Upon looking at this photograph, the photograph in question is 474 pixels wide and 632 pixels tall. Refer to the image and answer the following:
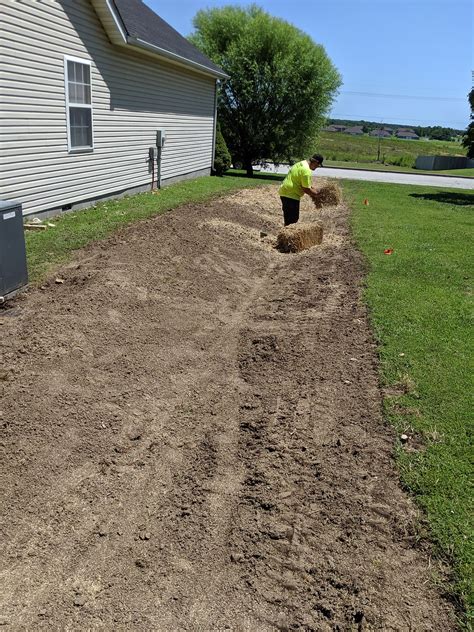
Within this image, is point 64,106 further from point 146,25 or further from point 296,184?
point 146,25

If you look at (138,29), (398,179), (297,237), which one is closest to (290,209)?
(297,237)

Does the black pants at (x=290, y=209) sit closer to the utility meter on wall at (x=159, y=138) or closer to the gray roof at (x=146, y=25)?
the gray roof at (x=146, y=25)

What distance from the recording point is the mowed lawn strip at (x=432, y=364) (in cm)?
292

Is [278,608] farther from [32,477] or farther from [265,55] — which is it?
[265,55]

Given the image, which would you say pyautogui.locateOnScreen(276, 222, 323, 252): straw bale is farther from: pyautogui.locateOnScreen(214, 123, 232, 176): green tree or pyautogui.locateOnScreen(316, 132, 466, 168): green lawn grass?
pyautogui.locateOnScreen(316, 132, 466, 168): green lawn grass

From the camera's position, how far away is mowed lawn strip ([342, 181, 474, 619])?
2916 millimetres

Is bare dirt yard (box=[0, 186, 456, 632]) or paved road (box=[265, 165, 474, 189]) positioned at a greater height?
bare dirt yard (box=[0, 186, 456, 632])

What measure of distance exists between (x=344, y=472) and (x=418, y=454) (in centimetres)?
55

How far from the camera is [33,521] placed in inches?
112

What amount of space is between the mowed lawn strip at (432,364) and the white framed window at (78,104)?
6.16m

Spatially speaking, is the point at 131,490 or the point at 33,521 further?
the point at 131,490

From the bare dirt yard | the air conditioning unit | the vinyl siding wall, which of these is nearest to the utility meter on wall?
the vinyl siding wall

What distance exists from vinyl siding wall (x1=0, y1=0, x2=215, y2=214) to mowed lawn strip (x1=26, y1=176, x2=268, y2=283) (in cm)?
53

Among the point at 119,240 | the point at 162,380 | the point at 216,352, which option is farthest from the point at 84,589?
the point at 119,240
